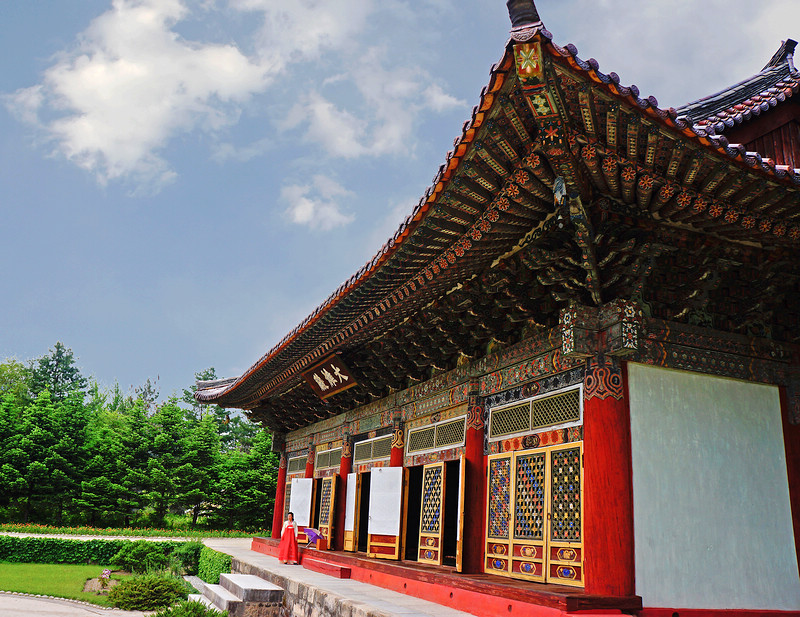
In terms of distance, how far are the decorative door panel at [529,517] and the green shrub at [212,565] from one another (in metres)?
9.06

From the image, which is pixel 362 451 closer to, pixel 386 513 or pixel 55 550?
pixel 386 513

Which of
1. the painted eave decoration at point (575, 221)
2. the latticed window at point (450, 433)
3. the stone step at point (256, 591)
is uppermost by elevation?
the painted eave decoration at point (575, 221)

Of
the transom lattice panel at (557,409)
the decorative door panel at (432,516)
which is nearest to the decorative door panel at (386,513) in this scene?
the decorative door panel at (432,516)

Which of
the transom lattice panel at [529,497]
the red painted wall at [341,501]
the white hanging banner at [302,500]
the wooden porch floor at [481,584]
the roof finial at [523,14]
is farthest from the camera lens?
the white hanging banner at [302,500]

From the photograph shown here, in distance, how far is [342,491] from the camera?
13766 millimetres

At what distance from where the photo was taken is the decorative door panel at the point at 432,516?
9.22 meters

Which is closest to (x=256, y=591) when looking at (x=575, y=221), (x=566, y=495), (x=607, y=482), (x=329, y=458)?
(x=566, y=495)

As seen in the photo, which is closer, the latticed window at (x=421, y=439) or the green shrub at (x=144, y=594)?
the latticed window at (x=421, y=439)

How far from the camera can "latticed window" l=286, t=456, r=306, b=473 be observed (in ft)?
56.7

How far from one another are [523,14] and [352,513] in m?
10.4

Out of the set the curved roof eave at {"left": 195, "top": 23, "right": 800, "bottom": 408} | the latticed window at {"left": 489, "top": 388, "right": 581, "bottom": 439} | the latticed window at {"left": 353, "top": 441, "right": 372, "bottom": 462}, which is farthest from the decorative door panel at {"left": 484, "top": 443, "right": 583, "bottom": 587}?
the latticed window at {"left": 353, "top": 441, "right": 372, "bottom": 462}

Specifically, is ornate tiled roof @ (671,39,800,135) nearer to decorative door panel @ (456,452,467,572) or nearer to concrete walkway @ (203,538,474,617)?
decorative door panel @ (456,452,467,572)

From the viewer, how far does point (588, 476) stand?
6.30 m

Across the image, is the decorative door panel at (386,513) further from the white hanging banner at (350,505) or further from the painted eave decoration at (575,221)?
the painted eave decoration at (575,221)
